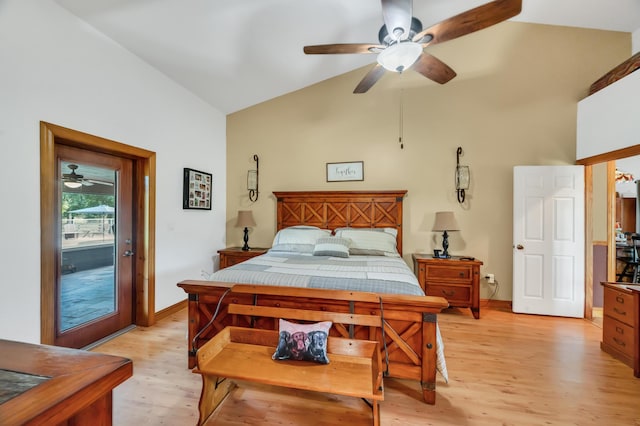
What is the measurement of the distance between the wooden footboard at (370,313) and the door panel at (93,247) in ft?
3.96

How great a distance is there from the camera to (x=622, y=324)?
238 cm

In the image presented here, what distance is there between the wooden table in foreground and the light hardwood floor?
1244 mm

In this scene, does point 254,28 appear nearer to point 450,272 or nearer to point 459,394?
point 450,272

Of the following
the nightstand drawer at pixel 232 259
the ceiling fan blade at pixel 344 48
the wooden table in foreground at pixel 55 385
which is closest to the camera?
the wooden table in foreground at pixel 55 385

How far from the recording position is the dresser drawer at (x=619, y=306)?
2.30 metres

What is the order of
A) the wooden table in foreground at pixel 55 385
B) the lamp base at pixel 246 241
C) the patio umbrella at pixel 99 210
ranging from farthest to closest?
1. the lamp base at pixel 246 241
2. the patio umbrella at pixel 99 210
3. the wooden table in foreground at pixel 55 385

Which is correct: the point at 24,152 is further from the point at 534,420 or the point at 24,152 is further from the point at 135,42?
the point at 534,420

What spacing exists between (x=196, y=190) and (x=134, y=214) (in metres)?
0.90

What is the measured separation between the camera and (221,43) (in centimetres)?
288

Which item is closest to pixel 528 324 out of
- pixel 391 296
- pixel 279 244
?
pixel 391 296

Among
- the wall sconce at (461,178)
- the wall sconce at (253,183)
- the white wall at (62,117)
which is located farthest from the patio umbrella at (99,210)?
the wall sconce at (461,178)

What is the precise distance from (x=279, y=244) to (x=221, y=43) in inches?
96.8

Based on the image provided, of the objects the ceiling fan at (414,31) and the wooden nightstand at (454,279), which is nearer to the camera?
the ceiling fan at (414,31)

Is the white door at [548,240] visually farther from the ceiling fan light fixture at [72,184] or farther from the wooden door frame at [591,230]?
the ceiling fan light fixture at [72,184]
